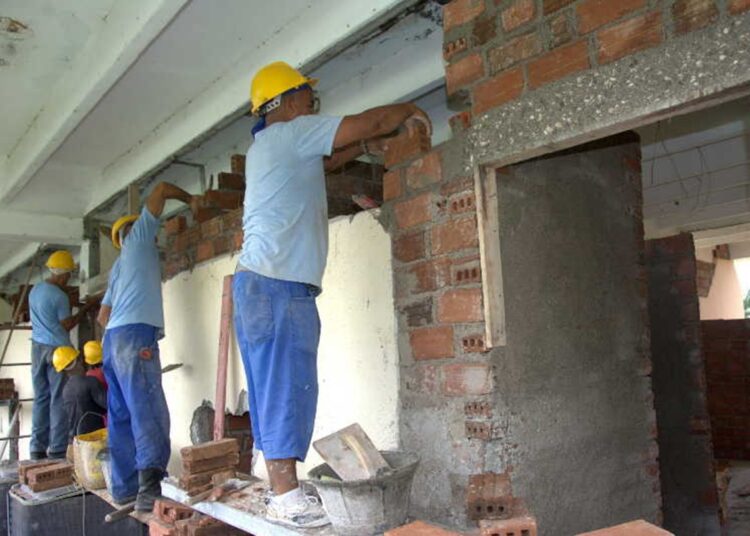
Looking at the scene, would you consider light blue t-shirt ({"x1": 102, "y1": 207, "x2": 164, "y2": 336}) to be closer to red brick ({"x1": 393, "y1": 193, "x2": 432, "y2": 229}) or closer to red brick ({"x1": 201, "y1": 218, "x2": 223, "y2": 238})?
red brick ({"x1": 201, "y1": 218, "x2": 223, "y2": 238})

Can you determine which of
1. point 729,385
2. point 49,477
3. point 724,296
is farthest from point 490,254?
point 724,296

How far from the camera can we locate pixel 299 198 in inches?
90.7

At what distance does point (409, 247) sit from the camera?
2375 mm

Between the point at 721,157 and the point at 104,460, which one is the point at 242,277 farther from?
the point at 721,157

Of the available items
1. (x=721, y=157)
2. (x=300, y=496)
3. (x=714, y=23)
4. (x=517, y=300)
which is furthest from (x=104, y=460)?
(x=721, y=157)

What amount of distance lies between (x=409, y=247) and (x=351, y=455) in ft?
2.49

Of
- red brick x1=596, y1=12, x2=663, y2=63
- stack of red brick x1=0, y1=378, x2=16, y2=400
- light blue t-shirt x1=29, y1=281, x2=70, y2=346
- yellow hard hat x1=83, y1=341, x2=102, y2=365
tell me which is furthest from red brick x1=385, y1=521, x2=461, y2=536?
stack of red brick x1=0, y1=378, x2=16, y2=400

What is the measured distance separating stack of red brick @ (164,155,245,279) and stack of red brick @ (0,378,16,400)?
21.3ft

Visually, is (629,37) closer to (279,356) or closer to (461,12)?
(461,12)

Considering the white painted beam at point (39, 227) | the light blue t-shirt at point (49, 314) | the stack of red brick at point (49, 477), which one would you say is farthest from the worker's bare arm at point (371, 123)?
the white painted beam at point (39, 227)

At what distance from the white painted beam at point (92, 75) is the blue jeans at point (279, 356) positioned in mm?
1284

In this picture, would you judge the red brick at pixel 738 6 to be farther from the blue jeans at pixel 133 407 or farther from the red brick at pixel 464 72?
the blue jeans at pixel 133 407

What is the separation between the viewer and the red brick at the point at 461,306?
2111 millimetres

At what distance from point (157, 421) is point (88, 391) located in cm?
149
